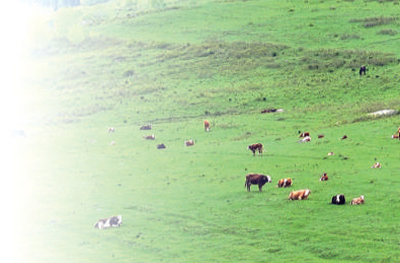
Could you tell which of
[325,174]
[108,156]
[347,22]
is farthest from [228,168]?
[347,22]

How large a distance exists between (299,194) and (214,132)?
76.6ft

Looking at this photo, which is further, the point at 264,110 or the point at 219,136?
the point at 264,110

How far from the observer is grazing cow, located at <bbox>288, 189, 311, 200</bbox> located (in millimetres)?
33312

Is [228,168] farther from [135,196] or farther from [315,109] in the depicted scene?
[315,109]

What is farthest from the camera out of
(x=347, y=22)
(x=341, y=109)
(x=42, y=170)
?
(x=347, y=22)

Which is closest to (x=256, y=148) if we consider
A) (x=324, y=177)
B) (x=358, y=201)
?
(x=324, y=177)

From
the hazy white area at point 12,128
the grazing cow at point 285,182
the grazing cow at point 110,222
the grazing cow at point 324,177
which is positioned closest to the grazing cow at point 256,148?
the grazing cow at point 324,177

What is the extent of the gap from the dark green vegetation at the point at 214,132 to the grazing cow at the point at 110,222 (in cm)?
40

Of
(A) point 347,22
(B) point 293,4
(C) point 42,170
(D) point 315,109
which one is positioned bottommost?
(C) point 42,170

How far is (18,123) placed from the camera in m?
73.0

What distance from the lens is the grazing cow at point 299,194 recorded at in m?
33.3

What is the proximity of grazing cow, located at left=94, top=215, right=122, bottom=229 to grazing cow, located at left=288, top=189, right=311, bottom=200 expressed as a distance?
708cm

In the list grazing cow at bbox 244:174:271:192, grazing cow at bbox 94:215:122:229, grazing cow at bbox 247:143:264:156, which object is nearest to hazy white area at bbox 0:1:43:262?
grazing cow at bbox 94:215:122:229

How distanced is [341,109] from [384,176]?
24.4 metres
